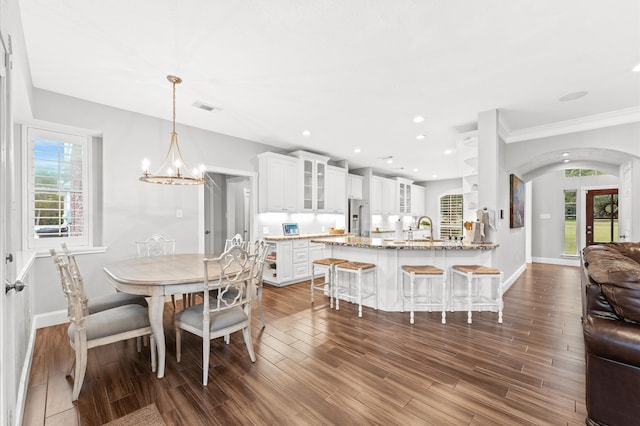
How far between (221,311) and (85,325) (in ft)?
3.04

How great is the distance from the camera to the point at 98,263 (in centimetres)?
362

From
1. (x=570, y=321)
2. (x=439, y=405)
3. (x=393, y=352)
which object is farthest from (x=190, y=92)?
(x=570, y=321)

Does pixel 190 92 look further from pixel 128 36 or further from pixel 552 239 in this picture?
pixel 552 239

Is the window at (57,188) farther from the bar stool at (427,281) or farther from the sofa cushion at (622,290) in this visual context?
the sofa cushion at (622,290)

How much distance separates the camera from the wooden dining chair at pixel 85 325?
76.7 inches

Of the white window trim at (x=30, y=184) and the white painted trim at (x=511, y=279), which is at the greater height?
the white window trim at (x=30, y=184)

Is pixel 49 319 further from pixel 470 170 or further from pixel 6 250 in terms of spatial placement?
pixel 470 170

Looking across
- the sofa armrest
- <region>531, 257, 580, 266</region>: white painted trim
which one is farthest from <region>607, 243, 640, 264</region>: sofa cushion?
<region>531, 257, 580, 266</region>: white painted trim

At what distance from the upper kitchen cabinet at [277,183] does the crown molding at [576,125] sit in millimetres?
3595

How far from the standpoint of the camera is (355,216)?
25.6 feet

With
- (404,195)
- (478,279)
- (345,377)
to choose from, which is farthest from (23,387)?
(404,195)

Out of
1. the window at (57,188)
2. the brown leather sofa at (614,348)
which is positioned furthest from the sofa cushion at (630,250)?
the window at (57,188)

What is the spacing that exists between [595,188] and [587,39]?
22.5ft

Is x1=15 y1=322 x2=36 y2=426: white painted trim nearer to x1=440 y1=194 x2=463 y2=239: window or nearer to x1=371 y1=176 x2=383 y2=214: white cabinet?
x1=371 y1=176 x2=383 y2=214: white cabinet
